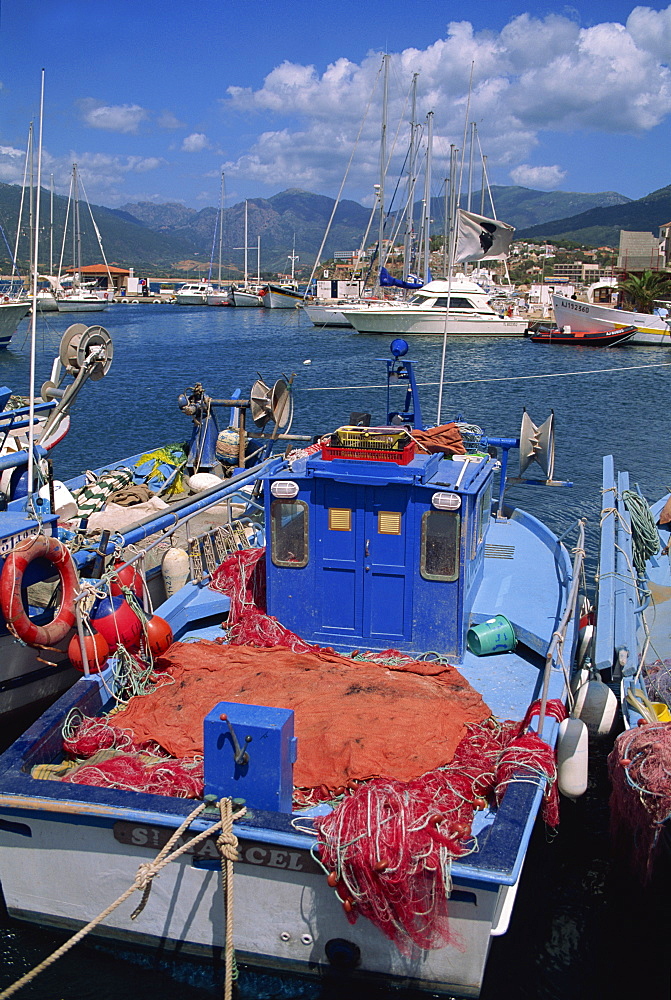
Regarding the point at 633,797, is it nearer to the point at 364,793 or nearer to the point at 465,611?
the point at 465,611

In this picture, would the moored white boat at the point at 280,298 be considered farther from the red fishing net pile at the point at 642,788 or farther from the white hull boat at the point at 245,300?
the red fishing net pile at the point at 642,788

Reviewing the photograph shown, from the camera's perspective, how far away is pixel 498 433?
31766 millimetres

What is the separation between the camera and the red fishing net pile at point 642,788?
6.73 metres

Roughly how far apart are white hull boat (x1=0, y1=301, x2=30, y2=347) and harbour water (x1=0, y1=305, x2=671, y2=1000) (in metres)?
1.28

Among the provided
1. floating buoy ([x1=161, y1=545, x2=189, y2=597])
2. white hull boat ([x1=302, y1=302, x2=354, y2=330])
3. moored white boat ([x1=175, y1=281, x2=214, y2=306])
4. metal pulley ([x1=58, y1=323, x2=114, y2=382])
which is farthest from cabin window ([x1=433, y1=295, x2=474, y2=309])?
moored white boat ([x1=175, y1=281, x2=214, y2=306])

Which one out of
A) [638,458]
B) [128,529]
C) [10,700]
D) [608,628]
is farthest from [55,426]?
[638,458]

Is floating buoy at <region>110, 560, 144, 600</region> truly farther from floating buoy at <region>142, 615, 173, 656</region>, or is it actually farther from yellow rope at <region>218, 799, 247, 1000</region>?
yellow rope at <region>218, 799, 247, 1000</region>

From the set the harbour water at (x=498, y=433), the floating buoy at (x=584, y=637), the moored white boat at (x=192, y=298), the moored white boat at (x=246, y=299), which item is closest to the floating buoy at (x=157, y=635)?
the harbour water at (x=498, y=433)

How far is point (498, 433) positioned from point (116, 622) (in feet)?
83.5

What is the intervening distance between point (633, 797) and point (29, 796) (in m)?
4.86

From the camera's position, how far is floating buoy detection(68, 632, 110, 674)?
25.7 ft

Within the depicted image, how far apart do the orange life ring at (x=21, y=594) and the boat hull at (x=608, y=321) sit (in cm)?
6370

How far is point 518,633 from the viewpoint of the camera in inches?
348

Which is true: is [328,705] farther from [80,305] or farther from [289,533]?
[80,305]
